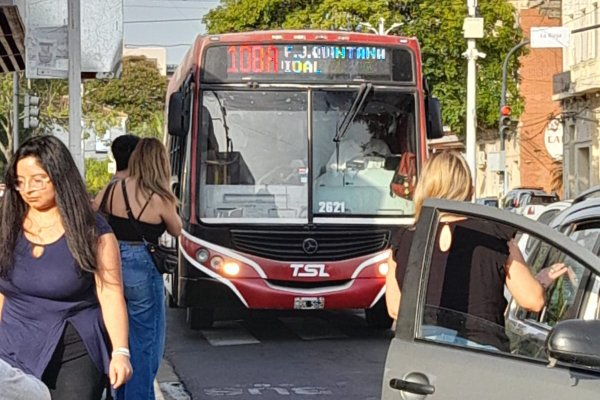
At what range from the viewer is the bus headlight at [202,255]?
11.8 metres

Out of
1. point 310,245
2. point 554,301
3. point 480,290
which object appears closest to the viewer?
point 480,290

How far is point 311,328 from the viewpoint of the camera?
44.4ft

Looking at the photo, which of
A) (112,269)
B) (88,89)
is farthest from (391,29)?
(112,269)

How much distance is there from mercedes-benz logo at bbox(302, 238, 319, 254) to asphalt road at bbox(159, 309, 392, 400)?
99 centimetres

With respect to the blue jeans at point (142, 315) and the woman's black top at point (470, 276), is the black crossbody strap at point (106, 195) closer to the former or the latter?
the blue jeans at point (142, 315)

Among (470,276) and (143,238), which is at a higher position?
(470,276)

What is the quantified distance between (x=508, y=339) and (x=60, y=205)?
1.93 m

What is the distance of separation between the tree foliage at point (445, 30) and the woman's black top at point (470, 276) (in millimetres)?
39036

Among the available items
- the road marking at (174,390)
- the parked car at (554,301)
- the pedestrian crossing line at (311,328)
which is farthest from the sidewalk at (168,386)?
the parked car at (554,301)

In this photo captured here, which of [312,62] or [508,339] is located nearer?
[508,339]

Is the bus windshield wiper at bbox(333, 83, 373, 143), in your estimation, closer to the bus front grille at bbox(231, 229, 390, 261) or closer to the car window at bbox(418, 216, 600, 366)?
the bus front grille at bbox(231, 229, 390, 261)

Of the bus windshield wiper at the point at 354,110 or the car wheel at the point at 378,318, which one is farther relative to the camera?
the car wheel at the point at 378,318

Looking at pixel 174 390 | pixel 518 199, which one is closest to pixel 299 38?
pixel 174 390

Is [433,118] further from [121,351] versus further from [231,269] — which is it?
[121,351]
